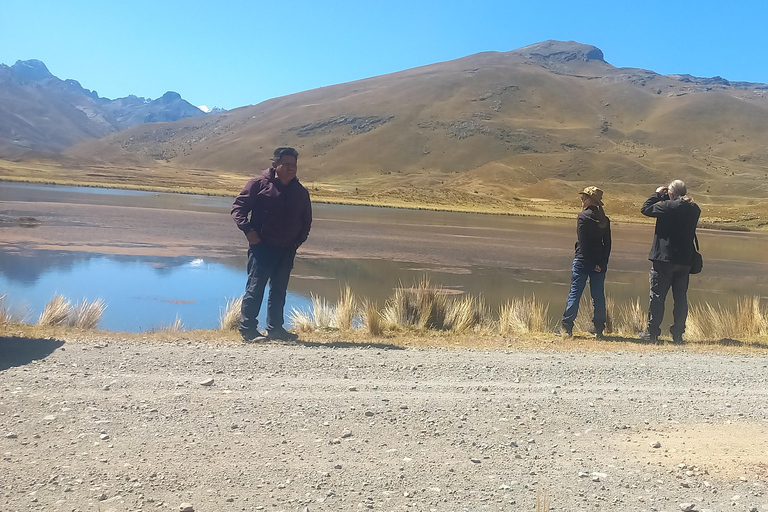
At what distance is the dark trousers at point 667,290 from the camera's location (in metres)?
8.51

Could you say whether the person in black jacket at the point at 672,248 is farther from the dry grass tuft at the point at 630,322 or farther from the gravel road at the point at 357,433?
the gravel road at the point at 357,433

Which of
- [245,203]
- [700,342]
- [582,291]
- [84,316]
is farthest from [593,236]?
[84,316]

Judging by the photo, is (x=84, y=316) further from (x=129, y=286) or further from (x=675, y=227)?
(x=675, y=227)

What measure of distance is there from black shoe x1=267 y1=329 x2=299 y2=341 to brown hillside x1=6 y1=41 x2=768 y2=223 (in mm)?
58802

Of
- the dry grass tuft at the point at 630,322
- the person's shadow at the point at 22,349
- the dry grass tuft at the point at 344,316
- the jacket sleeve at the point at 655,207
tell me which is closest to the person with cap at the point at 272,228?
the dry grass tuft at the point at 344,316

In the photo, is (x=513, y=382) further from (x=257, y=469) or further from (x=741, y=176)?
(x=741, y=176)

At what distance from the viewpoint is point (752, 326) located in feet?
33.1

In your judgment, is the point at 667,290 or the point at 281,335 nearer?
the point at 281,335

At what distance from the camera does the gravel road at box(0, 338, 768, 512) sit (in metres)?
3.38

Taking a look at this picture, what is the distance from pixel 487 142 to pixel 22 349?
128736mm

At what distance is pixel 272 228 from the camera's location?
24.3 feet

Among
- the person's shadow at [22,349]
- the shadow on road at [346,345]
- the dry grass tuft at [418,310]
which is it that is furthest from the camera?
the dry grass tuft at [418,310]

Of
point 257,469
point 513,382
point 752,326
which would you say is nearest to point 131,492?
point 257,469

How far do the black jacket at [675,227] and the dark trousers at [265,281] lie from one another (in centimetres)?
460
